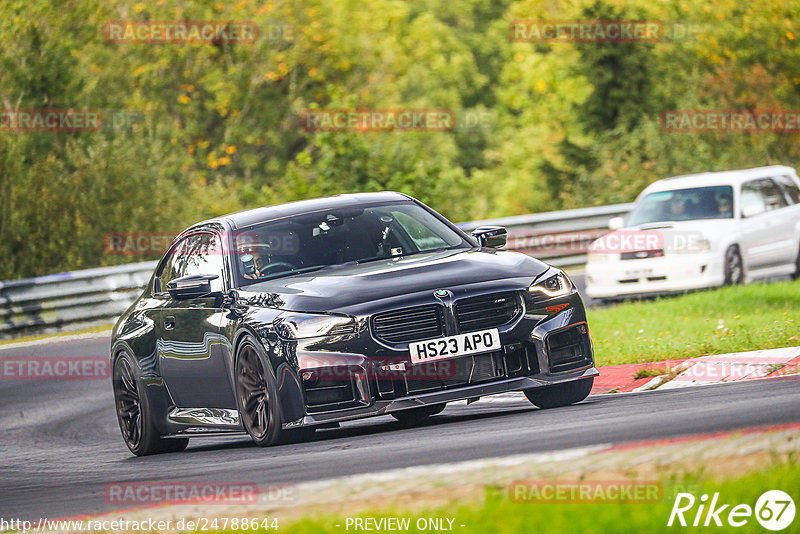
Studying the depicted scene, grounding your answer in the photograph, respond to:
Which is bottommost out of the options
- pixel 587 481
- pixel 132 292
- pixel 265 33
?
pixel 132 292

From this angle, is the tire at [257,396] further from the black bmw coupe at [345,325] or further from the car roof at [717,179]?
the car roof at [717,179]

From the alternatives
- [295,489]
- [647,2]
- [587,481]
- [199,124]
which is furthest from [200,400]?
[647,2]

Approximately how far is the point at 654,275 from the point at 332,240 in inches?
402

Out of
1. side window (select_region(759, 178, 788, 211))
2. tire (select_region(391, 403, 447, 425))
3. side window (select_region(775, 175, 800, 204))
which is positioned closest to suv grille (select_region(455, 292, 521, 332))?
tire (select_region(391, 403, 447, 425))

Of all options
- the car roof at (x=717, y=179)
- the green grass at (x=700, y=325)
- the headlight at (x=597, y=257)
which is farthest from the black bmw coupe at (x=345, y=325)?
the car roof at (x=717, y=179)

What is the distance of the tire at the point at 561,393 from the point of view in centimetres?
988

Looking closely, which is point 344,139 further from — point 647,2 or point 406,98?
point 406,98

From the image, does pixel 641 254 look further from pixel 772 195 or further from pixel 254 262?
pixel 254 262

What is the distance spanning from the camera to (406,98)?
194 feet

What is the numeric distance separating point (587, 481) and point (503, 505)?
1.60 feet

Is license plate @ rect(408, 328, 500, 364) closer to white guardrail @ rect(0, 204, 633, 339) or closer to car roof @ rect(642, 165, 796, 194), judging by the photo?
car roof @ rect(642, 165, 796, 194)

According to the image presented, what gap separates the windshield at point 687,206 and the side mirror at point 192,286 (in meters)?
11.6

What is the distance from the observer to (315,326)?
8.75m

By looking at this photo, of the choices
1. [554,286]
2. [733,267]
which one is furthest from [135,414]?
[733,267]
